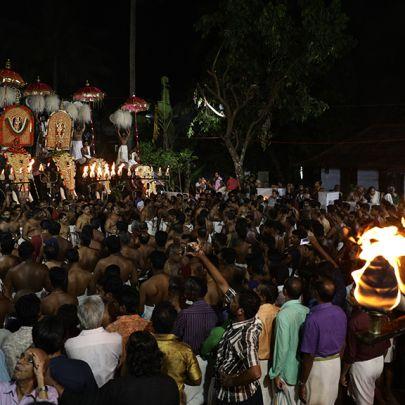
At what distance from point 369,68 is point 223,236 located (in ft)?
96.1

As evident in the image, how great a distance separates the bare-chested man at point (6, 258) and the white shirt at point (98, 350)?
3381mm

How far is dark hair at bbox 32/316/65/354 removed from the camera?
4203 mm

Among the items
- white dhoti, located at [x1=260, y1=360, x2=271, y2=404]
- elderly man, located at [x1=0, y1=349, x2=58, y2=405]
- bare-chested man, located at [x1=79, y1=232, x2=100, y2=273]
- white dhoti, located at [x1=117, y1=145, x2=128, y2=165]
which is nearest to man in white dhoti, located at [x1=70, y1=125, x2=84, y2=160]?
white dhoti, located at [x1=117, y1=145, x2=128, y2=165]

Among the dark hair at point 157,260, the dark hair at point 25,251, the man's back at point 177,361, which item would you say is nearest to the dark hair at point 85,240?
the dark hair at point 25,251

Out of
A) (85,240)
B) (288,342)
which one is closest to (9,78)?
(85,240)

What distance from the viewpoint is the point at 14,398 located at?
3840mm

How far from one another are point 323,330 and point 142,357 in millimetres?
1909

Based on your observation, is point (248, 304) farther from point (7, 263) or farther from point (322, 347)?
point (7, 263)

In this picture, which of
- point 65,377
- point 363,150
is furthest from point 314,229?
point 363,150

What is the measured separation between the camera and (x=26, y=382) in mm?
3797

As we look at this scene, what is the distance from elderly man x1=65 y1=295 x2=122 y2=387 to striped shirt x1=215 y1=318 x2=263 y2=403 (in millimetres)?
931

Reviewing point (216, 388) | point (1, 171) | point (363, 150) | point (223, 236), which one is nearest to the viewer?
point (216, 388)

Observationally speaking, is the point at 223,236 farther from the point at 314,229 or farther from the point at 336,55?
the point at 336,55

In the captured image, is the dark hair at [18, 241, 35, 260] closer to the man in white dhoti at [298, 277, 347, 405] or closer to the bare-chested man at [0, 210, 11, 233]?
the bare-chested man at [0, 210, 11, 233]
